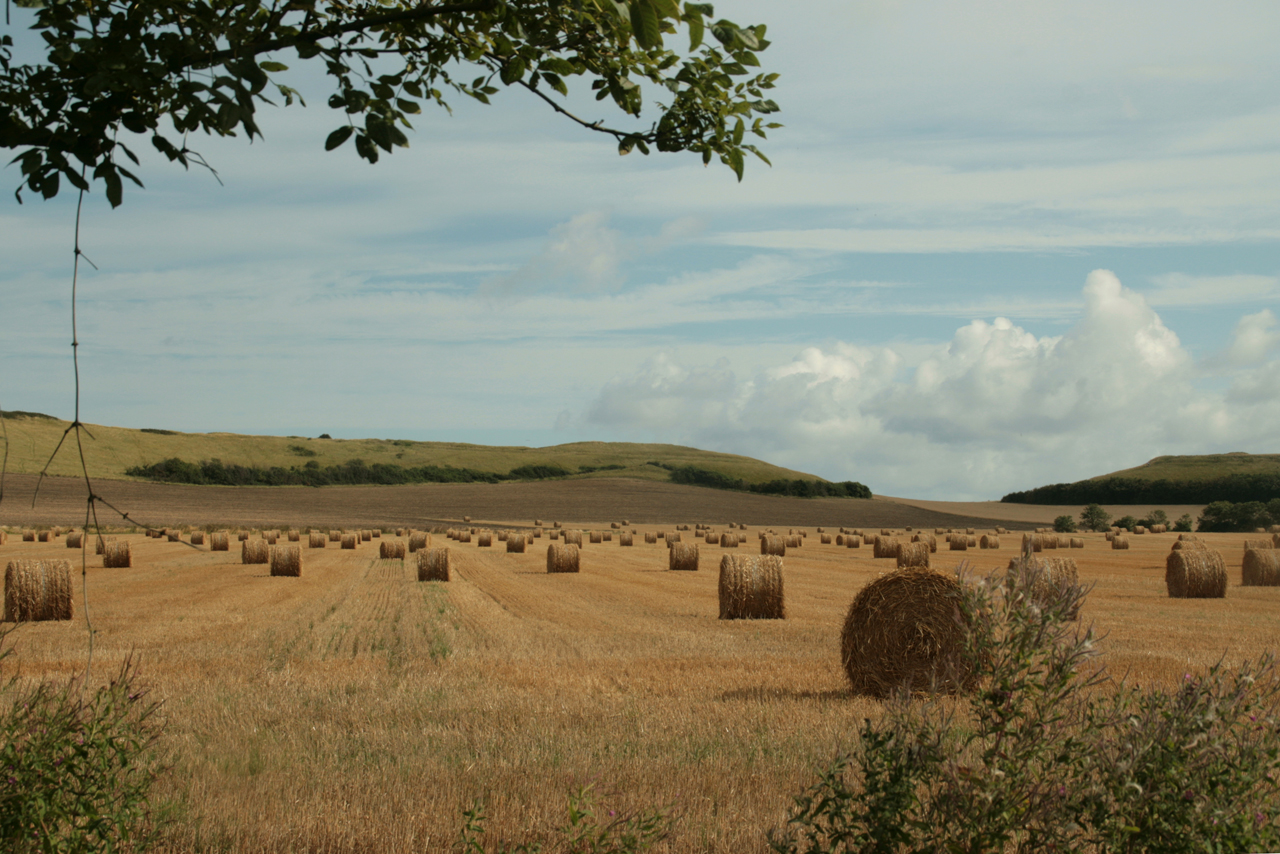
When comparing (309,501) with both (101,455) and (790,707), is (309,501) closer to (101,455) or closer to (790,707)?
(101,455)

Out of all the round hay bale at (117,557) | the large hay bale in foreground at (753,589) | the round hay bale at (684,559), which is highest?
the large hay bale in foreground at (753,589)

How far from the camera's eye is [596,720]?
936cm

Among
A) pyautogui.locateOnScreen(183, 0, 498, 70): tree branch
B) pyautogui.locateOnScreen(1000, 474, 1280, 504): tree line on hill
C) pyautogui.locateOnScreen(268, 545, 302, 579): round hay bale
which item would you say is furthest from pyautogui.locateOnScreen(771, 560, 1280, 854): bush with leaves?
pyautogui.locateOnScreen(1000, 474, 1280, 504): tree line on hill

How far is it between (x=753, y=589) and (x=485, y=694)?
10000 mm

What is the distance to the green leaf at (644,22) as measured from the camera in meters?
3.88

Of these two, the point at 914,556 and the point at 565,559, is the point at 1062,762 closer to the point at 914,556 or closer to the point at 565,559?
the point at 565,559

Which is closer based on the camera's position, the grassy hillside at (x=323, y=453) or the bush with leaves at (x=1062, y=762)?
the bush with leaves at (x=1062, y=762)

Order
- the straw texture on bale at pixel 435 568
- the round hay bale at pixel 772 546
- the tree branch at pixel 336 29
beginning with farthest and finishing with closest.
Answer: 1. the round hay bale at pixel 772 546
2. the straw texture on bale at pixel 435 568
3. the tree branch at pixel 336 29

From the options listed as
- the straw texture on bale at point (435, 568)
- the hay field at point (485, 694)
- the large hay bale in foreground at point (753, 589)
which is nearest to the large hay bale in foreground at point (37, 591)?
the hay field at point (485, 694)

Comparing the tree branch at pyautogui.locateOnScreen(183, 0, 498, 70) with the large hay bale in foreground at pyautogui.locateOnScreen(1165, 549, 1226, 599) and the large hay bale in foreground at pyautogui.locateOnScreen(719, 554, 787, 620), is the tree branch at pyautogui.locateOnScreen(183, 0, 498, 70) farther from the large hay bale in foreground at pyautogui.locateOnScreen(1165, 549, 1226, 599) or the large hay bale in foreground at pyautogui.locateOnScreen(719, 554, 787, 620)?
the large hay bale in foreground at pyautogui.locateOnScreen(1165, 549, 1226, 599)

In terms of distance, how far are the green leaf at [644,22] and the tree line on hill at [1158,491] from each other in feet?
375

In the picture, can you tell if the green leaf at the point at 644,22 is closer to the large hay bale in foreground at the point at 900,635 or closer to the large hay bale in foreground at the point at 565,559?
the large hay bale in foreground at the point at 900,635

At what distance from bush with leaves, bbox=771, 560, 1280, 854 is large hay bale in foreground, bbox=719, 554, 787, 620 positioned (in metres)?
15.5

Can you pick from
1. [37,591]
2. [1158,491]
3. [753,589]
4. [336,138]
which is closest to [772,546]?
[753,589]
